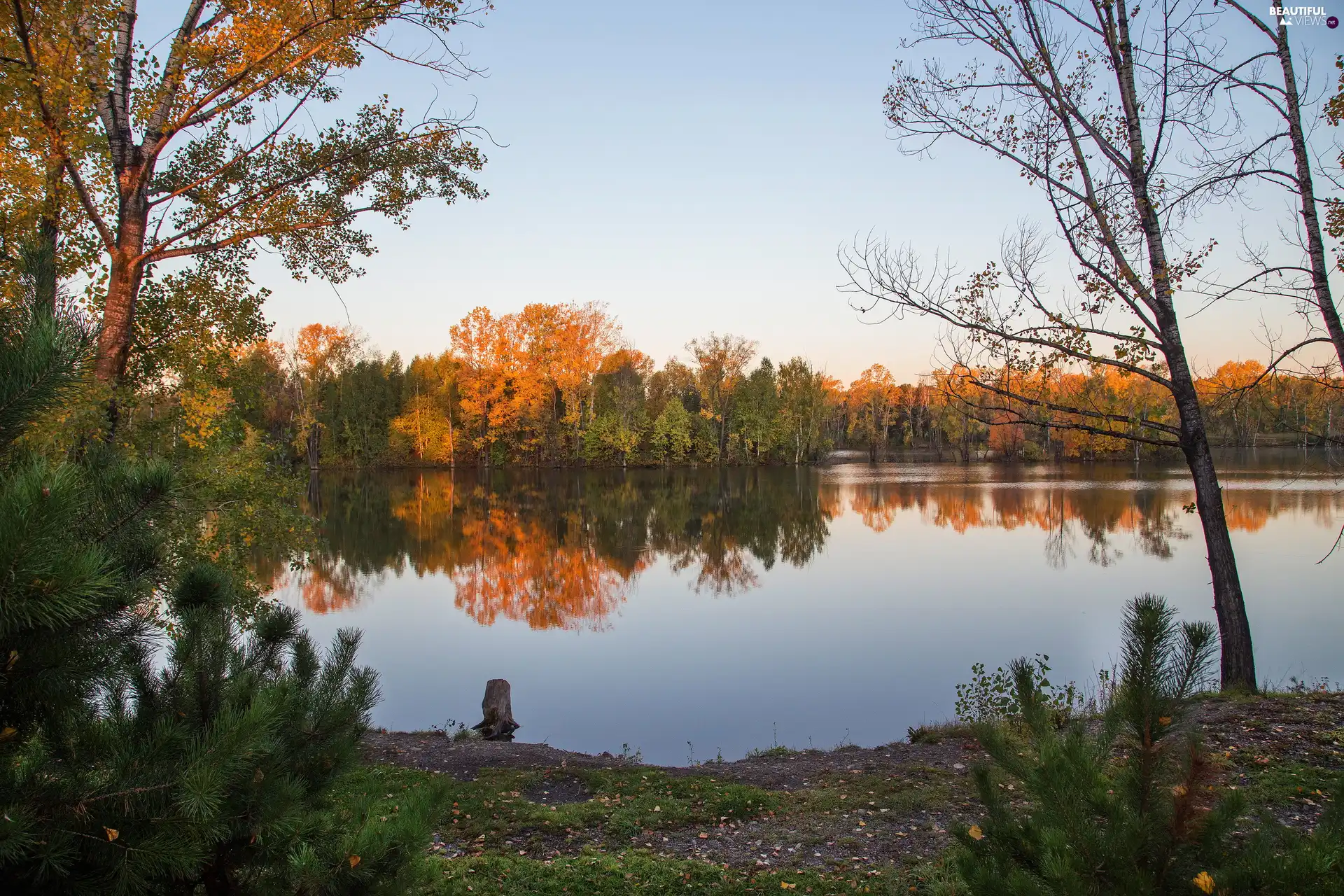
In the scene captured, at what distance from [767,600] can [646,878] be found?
14.5 m

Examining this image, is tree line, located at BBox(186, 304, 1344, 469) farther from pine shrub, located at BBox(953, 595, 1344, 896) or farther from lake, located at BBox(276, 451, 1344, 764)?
pine shrub, located at BBox(953, 595, 1344, 896)

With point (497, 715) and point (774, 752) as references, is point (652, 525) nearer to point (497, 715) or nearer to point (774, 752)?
point (497, 715)

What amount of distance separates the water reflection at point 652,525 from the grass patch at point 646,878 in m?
7.66

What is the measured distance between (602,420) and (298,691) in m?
61.8

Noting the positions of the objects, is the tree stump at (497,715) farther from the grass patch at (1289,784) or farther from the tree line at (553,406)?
the tree line at (553,406)

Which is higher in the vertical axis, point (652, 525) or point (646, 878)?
point (646, 878)

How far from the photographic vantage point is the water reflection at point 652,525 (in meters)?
20.9

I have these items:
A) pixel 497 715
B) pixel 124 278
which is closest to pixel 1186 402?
pixel 497 715

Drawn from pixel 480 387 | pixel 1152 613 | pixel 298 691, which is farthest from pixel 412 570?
pixel 480 387

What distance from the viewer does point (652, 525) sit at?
3144 cm

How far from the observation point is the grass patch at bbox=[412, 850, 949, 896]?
468 cm

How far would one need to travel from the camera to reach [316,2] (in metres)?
7.68

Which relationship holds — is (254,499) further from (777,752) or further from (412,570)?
(412,570)

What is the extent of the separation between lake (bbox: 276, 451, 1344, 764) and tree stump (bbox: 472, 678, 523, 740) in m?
0.58
